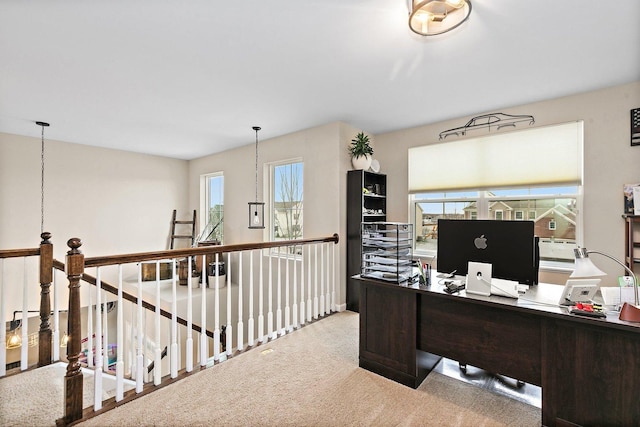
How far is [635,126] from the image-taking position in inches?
105

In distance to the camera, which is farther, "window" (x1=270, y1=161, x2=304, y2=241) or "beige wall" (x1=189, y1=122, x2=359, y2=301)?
"window" (x1=270, y1=161, x2=304, y2=241)

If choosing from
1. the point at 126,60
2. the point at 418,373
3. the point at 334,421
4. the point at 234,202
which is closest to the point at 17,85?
the point at 126,60

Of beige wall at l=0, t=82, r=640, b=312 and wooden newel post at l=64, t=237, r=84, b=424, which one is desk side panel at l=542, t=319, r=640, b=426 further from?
wooden newel post at l=64, t=237, r=84, b=424

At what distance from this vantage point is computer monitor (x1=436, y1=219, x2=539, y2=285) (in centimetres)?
188

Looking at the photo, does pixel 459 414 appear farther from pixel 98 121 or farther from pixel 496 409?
pixel 98 121

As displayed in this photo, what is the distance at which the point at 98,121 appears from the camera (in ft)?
12.5

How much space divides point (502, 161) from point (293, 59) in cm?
260

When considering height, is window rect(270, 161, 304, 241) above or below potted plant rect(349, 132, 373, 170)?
below

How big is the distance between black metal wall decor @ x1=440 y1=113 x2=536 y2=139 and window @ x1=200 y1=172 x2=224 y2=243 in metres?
4.17

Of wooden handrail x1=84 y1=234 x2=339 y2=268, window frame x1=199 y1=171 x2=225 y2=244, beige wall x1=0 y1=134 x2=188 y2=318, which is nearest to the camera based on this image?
wooden handrail x1=84 y1=234 x2=339 y2=268

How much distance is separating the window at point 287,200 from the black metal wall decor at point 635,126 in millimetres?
3522

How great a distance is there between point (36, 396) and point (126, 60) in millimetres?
2534

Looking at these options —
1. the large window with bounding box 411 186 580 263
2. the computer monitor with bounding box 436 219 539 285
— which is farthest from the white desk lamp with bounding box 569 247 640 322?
the large window with bounding box 411 186 580 263

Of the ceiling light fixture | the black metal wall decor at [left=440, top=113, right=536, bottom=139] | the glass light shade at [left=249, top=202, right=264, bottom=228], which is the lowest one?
the glass light shade at [left=249, top=202, right=264, bottom=228]
